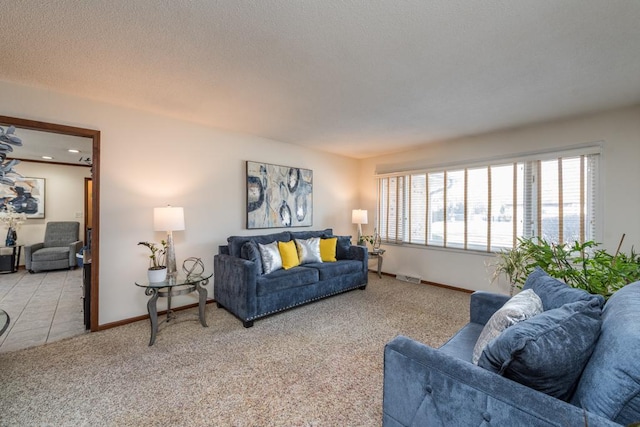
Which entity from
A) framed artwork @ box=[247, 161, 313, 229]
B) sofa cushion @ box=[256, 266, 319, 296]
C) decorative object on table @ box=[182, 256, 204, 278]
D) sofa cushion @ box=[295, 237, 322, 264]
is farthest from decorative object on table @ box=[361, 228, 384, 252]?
decorative object on table @ box=[182, 256, 204, 278]

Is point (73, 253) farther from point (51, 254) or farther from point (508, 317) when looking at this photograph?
point (508, 317)

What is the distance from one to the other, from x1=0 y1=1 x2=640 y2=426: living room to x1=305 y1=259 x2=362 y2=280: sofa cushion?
1.22 meters

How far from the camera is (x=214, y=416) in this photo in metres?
1.64

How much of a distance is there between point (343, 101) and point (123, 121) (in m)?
2.45

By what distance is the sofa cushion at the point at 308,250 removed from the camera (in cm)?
384

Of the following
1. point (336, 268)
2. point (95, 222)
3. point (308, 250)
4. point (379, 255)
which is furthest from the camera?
point (379, 255)

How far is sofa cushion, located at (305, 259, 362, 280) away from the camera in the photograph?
11.8 ft

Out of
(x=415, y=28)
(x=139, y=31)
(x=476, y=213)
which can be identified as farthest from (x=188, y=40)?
(x=476, y=213)

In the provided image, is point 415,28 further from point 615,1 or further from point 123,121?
point 123,121

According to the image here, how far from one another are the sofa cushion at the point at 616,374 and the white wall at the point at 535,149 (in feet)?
9.68

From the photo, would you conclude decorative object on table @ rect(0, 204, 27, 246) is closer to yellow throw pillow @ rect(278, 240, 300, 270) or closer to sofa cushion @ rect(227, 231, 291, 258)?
sofa cushion @ rect(227, 231, 291, 258)

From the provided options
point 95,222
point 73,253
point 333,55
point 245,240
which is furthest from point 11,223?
point 333,55

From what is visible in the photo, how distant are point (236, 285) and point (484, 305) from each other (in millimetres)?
2421

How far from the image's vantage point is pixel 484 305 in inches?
76.3
